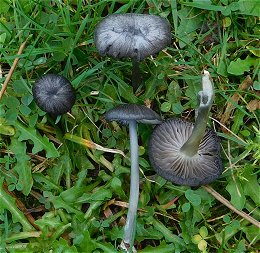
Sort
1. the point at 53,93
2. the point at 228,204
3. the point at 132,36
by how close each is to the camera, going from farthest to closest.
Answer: the point at 228,204, the point at 53,93, the point at 132,36

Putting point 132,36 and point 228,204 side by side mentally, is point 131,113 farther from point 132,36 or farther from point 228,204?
point 228,204

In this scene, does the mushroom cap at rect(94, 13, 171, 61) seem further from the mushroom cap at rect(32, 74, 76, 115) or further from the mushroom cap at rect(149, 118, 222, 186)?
the mushroom cap at rect(149, 118, 222, 186)

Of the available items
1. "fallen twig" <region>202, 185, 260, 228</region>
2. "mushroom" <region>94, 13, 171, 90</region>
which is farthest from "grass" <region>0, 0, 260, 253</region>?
"mushroom" <region>94, 13, 171, 90</region>

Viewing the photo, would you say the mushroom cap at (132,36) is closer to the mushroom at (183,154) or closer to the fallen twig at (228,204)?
the mushroom at (183,154)

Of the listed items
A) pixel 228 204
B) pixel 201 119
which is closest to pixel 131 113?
pixel 201 119

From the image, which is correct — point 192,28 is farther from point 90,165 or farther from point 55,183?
point 55,183
